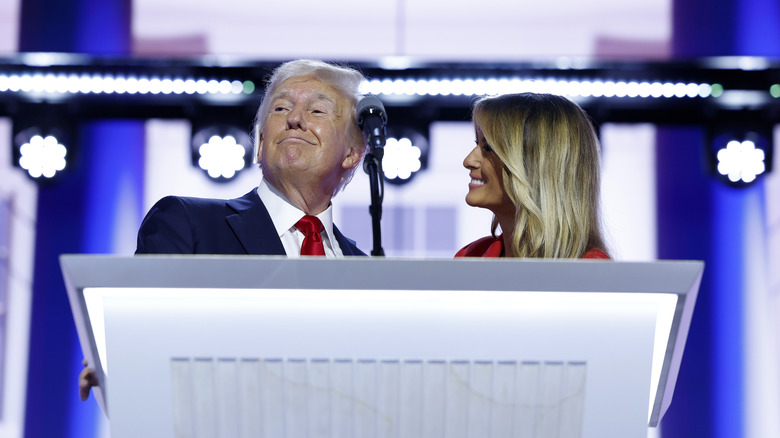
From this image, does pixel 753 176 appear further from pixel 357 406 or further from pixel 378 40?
pixel 357 406

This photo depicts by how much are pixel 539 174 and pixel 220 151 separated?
2248 millimetres

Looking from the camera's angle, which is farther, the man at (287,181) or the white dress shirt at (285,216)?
the white dress shirt at (285,216)

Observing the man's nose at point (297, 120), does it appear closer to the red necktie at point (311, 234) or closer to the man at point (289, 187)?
the man at point (289, 187)

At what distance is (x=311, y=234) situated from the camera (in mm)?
1955

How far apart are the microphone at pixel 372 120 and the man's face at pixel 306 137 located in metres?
0.41

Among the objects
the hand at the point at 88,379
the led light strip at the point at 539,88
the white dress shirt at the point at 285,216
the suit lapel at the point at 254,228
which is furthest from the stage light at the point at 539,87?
the hand at the point at 88,379

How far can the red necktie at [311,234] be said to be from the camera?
1.90 meters

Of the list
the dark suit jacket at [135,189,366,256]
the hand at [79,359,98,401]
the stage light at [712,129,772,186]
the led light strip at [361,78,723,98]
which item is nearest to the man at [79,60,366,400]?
the dark suit jacket at [135,189,366,256]

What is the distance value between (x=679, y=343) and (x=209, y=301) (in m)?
0.48

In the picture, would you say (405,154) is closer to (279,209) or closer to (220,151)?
(220,151)

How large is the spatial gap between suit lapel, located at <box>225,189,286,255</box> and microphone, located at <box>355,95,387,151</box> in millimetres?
325

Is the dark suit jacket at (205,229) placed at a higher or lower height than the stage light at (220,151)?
lower

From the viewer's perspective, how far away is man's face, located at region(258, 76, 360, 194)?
79.6 inches

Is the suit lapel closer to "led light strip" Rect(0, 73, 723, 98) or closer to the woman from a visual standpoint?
the woman
